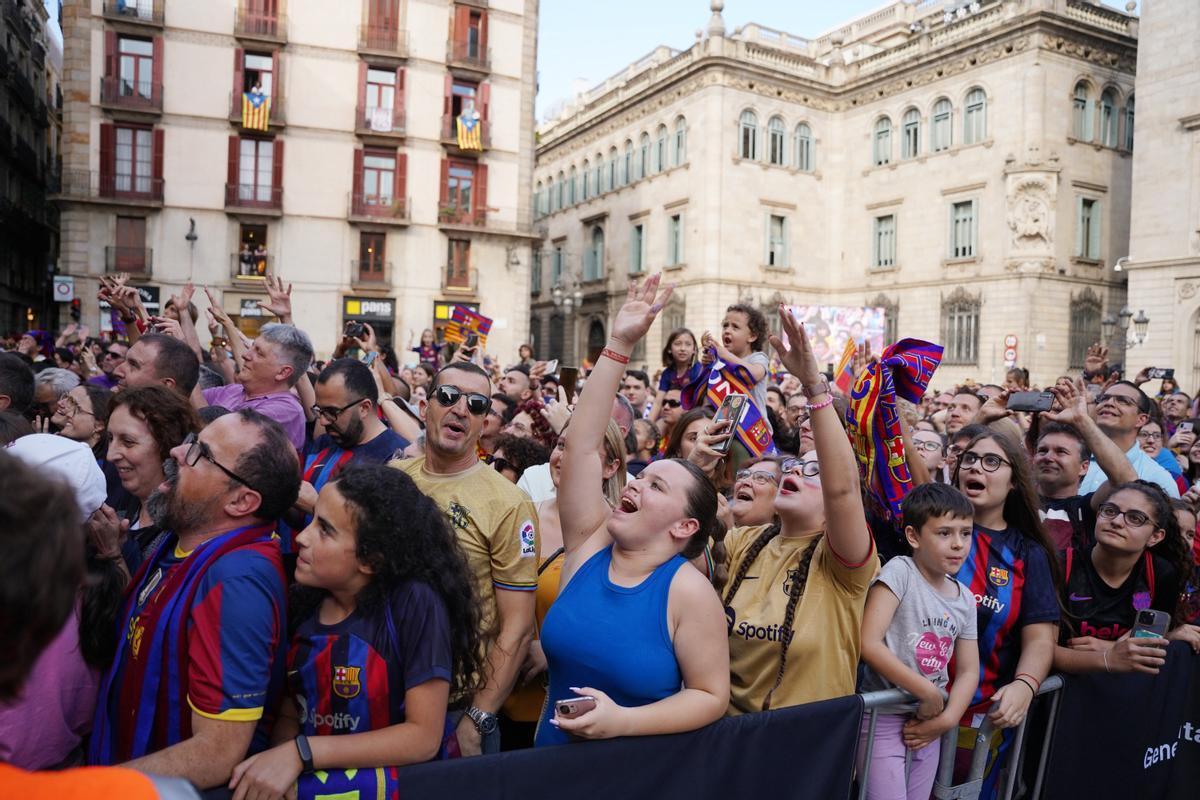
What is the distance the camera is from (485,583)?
3424 millimetres

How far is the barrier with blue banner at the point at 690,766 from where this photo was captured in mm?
2523

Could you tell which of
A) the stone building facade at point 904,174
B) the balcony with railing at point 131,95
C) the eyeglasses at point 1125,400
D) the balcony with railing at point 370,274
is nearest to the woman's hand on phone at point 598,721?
the eyeglasses at point 1125,400

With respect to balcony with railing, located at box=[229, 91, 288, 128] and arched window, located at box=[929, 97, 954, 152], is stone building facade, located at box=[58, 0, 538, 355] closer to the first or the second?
balcony with railing, located at box=[229, 91, 288, 128]

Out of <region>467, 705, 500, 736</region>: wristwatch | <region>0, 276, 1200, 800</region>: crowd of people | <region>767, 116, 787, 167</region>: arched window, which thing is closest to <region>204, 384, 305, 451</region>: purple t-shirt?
<region>0, 276, 1200, 800</region>: crowd of people

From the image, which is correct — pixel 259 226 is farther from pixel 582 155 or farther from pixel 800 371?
pixel 800 371

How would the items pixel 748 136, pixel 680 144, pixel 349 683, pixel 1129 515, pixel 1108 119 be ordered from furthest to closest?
pixel 680 144
pixel 748 136
pixel 1108 119
pixel 1129 515
pixel 349 683

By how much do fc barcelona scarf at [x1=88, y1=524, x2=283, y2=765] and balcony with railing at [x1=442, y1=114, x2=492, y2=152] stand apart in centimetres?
2910

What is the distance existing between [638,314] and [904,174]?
33.6 metres

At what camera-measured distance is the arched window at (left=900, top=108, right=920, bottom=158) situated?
1315 inches

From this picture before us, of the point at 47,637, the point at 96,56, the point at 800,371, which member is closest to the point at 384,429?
the point at 800,371

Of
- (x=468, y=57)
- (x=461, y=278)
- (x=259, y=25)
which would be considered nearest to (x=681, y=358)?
(x=461, y=278)

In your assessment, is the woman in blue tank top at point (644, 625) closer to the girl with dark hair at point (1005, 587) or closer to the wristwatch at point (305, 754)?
the wristwatch at point (305, 754)

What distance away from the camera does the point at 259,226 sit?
28.8m

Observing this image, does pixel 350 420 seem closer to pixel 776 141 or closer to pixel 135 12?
pixel 135 12
